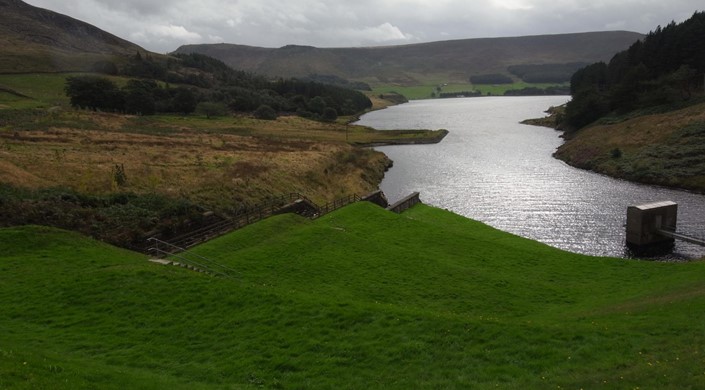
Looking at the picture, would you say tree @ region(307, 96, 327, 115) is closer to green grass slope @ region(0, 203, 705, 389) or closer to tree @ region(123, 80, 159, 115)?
tree @ region(123, 80, 159, 115)

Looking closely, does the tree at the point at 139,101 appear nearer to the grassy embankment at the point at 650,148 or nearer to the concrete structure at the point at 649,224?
the grassy embankment at the point at 650,148

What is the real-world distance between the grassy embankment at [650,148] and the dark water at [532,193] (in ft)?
11.1

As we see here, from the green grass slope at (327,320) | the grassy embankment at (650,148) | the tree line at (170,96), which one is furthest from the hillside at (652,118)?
the tree line at (170,96)

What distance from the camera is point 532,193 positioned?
7075 centimetres

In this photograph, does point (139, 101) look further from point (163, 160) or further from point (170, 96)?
point (163, 160)

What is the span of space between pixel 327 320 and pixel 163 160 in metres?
42.6

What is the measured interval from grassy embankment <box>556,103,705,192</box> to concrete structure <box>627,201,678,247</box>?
27.1 m

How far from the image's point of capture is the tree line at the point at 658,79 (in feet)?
365

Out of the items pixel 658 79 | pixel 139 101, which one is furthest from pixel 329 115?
pixel 658 79

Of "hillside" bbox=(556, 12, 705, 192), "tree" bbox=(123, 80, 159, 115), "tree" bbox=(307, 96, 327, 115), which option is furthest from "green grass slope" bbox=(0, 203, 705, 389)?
"tree" bbox=(307, 96, 327, 115)

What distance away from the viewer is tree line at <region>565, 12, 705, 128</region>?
111375 mm

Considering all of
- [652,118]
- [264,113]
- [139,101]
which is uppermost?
[139,101]

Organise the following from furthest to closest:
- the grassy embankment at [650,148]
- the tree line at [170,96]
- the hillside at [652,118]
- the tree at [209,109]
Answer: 1. the tree at [209,109]
2. the tree line at [170,96]
3. the hillside at [652,118]
4. the grassy embankment at [650,148]

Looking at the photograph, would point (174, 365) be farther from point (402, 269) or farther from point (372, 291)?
point (402, 269)
